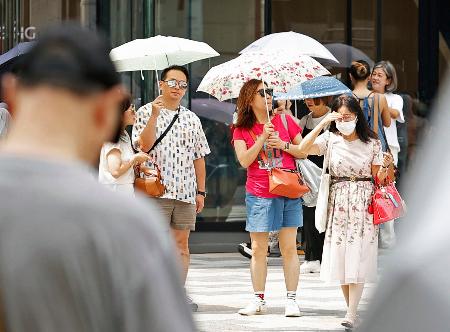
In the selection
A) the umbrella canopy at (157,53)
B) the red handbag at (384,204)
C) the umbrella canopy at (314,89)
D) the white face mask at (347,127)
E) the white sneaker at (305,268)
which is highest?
the umbrella canopy at (157,53)

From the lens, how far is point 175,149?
34.2 feet

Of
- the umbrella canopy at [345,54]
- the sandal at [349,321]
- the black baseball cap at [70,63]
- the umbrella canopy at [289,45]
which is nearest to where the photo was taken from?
the black baseball cap at [70,63]

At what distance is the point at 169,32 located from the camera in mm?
16812

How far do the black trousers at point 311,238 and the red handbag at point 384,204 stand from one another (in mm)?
4043

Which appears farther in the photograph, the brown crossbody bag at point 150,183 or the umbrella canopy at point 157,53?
the umbrella canopy at point 157,53

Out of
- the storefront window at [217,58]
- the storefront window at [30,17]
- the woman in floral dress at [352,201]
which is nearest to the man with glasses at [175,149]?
the woman in floral dress at [352,201]

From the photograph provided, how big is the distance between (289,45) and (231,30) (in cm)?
357

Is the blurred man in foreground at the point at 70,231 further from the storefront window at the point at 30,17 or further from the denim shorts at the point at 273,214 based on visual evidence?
the storefront window at the point at 30,17

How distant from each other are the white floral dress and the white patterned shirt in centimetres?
128

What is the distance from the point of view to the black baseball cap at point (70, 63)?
2.41m

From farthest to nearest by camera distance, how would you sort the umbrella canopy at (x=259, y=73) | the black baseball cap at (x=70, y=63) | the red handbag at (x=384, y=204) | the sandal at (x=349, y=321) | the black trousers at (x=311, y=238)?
the black trousers at (x=311, y=238) < the umbrella canopy at (x=259, y=73) < the sandal at (x=349, y=321) < the red handbag at (x=384, y=204) < the black baseball cap at (x=70, y=63)

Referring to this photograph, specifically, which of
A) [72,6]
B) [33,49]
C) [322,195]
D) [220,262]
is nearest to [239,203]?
[220,262]

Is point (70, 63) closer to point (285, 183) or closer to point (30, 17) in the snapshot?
point (285, 183)

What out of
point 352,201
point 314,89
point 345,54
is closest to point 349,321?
point 352,201
